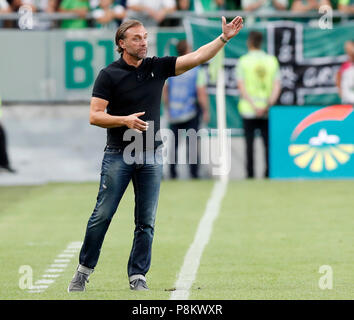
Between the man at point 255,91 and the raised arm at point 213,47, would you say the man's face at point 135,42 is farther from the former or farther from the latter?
the man at point 255,91

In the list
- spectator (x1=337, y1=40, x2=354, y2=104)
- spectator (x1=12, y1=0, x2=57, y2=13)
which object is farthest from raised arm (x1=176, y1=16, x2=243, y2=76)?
spectator (x1=12, y1=0, x2=57, y2=13)

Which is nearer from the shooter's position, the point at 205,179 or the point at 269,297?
the point at 269,297

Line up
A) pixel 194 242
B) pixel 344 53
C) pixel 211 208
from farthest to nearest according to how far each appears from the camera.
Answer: pixel 344 53, pixel 211 208, pixel 194 242

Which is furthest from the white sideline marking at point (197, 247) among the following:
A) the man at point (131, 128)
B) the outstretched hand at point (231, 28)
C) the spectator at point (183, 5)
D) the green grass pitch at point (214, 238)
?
the spectator at point (183, 5)

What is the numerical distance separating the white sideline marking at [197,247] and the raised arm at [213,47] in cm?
175

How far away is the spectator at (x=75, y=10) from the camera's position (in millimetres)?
20828

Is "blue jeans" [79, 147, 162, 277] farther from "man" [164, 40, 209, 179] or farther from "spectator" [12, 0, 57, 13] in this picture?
"spectator" [12, 0, 57, 13]

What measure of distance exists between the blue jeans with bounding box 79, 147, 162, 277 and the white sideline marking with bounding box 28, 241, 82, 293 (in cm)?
52

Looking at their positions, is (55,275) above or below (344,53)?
below

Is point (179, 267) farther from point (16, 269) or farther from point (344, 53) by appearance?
point (344, 53)

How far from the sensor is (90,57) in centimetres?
2027

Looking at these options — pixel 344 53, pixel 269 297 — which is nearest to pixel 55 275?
pixel 269 297

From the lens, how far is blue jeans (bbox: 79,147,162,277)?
28.4ft

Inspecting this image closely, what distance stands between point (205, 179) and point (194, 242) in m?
7.59
